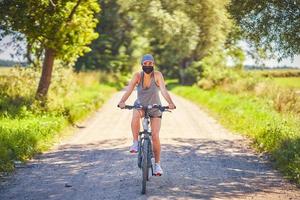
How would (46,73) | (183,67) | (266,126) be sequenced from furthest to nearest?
(183,67) → (46,73) → (266,126)

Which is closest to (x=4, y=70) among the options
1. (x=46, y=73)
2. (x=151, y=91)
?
(x=46, y=73)

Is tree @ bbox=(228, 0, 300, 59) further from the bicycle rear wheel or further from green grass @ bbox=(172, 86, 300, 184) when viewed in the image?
the bicycle rear wheel

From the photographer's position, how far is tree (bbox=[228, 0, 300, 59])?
1415 cm

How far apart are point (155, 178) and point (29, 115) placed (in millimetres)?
7882

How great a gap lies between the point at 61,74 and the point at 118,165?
1523 centimetres

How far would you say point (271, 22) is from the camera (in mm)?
14633

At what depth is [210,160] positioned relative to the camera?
13.0 metres

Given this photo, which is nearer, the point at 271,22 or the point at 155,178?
the point at 155,178

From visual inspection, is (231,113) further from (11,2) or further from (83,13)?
(11,2)

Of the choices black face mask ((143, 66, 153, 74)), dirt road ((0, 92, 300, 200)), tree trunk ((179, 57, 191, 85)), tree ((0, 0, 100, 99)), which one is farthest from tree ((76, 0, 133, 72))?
black face mask ((143, 66, 153, 74))

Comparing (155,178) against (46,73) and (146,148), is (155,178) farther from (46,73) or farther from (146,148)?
(46,73)

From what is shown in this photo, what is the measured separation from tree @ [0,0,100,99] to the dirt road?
175 inches

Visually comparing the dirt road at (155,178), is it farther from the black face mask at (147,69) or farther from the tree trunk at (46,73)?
the tree trunk at (46,73)

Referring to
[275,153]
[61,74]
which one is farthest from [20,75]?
[275,153]
